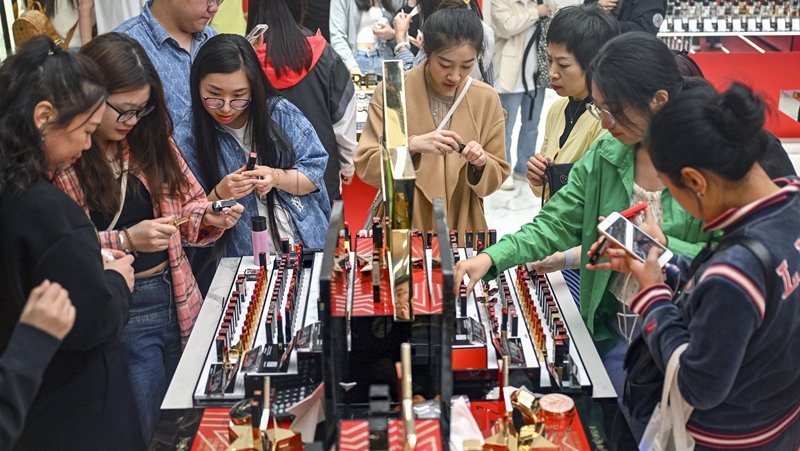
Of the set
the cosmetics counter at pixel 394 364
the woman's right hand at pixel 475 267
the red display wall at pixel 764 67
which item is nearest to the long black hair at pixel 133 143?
the cosmetics counter at pixel 394 364

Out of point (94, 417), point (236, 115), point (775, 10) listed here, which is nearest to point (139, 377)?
point (94, 417)

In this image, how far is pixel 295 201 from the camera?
113 inches

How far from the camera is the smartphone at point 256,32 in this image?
10.7 ft

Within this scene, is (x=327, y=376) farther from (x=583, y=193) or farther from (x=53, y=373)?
(x=583, y=193)

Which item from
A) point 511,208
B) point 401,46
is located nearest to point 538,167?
point 401,46

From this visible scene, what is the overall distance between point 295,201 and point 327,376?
1.36 m

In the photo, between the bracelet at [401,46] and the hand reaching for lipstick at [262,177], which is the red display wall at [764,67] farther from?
the hand reaching for lipstick at [262,177]

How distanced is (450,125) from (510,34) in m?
3.07

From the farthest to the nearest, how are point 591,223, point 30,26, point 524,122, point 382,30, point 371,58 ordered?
point 524,122 < point 371,58 < point 382,30 < point 30,26 < point 591,223

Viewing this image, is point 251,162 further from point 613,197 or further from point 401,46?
point 401,46

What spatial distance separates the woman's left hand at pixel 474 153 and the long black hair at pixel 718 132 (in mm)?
1314

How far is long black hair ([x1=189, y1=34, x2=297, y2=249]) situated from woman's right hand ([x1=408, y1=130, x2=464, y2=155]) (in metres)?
0.47

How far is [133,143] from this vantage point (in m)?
2.32

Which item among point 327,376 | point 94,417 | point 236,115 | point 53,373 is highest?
point 236,115
